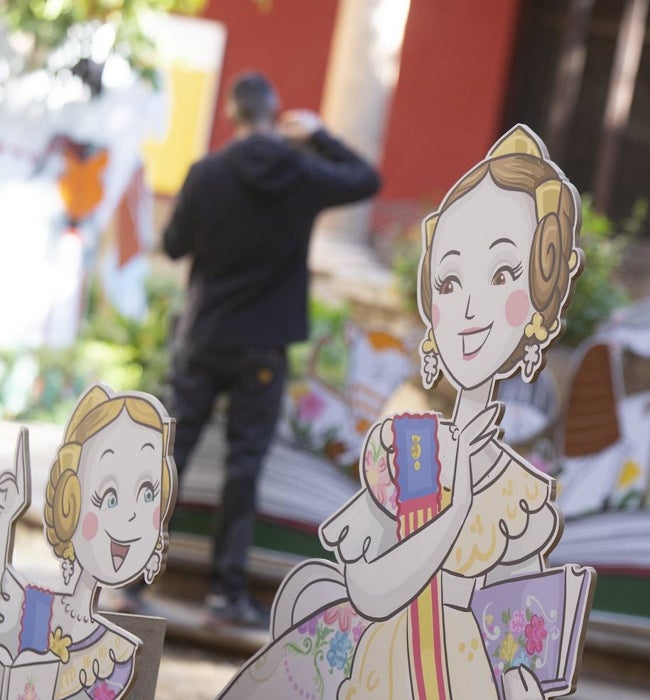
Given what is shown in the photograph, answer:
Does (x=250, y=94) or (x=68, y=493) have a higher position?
(x=250, y=94)

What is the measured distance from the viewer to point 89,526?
79.7 inches

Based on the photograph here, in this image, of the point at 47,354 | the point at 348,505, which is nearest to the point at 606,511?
the point at 348,505

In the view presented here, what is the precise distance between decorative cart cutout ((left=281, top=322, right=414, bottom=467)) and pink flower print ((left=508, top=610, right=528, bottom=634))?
2.59 meters

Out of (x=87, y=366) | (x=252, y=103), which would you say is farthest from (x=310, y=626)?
(x=87, y=366)

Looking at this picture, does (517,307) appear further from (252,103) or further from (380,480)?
(252,103)

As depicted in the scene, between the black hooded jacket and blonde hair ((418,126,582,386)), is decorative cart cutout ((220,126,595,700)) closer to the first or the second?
blonde hair ((418,126,582,386))

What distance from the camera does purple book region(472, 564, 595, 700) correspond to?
170 centimetres

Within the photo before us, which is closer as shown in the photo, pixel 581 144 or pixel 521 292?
pixel 521 292

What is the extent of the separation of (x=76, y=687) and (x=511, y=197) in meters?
0.97

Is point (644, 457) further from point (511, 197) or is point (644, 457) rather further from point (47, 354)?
point (47, 354)

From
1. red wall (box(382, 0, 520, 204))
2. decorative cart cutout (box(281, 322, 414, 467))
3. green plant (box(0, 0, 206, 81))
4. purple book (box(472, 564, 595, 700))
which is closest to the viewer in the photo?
purple book (box(472, 564, 595, 700))

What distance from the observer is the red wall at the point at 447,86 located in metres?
11.8

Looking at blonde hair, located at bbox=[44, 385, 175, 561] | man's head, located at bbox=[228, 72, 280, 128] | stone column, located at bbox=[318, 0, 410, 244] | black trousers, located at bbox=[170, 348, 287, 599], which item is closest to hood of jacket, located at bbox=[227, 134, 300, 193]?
man's head, located at bbox=[228, 72, 280, 128]

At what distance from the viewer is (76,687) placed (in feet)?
6.44
